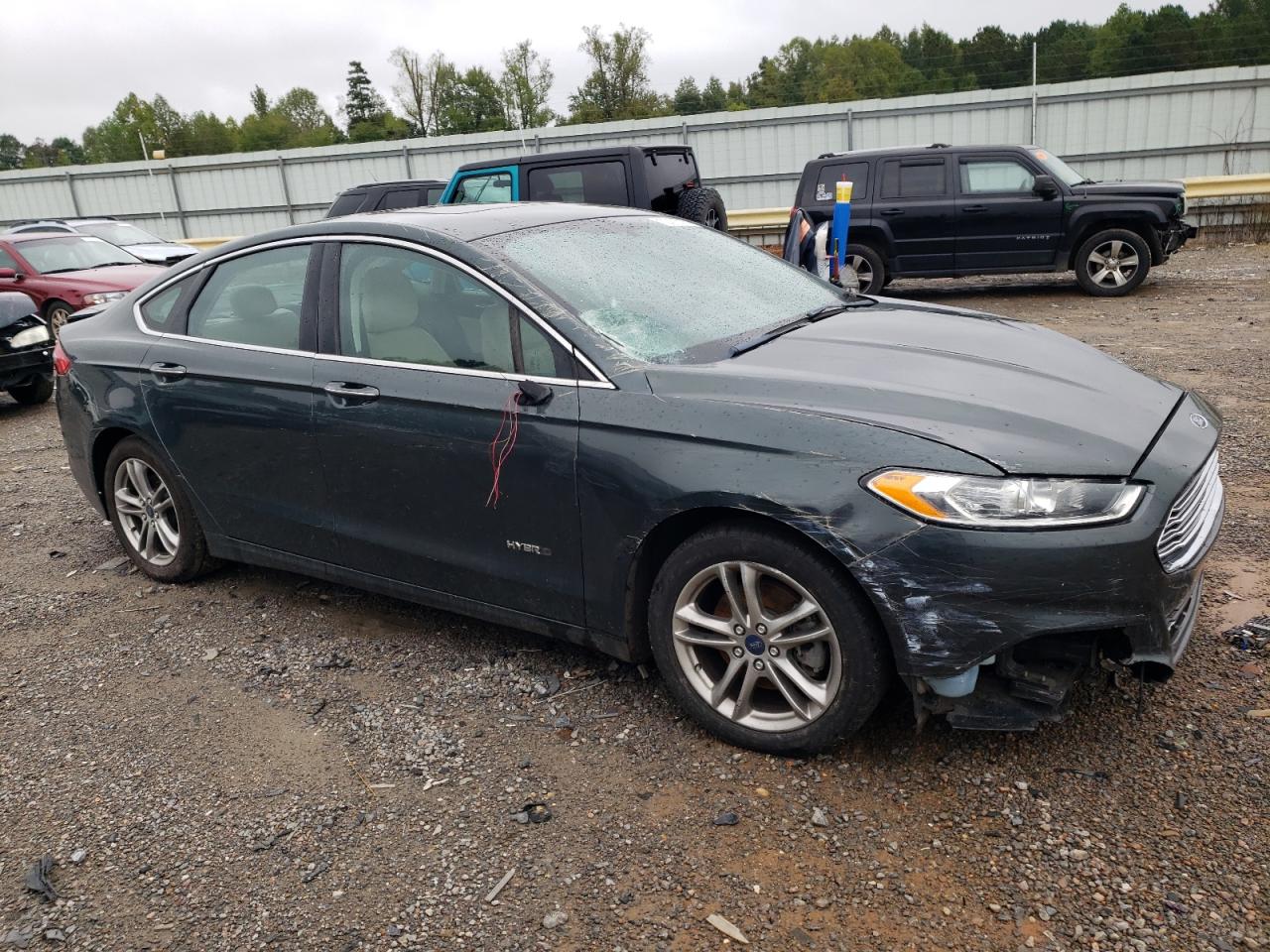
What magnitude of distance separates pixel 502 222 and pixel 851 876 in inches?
102

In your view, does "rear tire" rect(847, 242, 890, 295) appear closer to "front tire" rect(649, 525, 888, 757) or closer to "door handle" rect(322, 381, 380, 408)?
"door handle" rect(322, 381, 380, 408)

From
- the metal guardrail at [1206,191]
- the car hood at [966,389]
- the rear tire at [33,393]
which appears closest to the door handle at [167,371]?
the car hood at [966,389]

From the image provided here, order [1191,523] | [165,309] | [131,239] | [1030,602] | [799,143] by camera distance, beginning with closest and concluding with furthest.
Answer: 1. [1030,602]
2. [1191,523]
3. [165,309]
4. [131,239]
5. [799,143]

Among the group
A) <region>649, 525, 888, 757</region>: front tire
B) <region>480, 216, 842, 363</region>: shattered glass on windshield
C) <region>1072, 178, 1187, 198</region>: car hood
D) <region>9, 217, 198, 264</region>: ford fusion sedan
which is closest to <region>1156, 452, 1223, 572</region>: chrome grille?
<region>649, 525, 888, 757</region>: front tire

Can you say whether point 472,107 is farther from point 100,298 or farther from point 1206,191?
point 100,298

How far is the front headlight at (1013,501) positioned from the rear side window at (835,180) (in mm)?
10939

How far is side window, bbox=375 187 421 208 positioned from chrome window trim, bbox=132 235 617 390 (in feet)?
29.8

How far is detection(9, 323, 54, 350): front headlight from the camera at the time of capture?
356 inches

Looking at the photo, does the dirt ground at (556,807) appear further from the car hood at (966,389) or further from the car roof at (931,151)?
the car roof at (931,151)

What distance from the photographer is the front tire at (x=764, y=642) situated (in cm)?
279

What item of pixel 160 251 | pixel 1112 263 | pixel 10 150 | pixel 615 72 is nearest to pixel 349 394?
pixel 1112 263

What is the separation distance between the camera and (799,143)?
22500 mm

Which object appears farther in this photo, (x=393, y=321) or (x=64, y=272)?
(x=64, y=272)

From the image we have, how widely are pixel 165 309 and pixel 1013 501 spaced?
3.70 m
